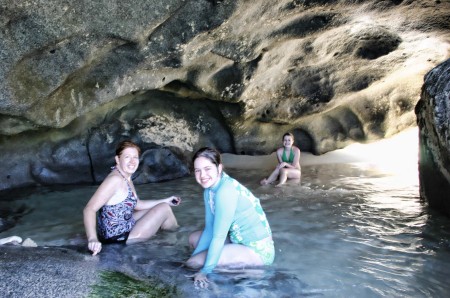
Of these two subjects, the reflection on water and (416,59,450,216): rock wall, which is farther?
(416,59,450,216): rock wall

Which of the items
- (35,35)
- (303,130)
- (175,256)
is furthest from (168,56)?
(303,130)

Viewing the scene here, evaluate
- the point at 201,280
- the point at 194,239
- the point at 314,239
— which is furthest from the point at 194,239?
the point at 314,239

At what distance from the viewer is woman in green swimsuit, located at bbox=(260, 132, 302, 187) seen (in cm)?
903

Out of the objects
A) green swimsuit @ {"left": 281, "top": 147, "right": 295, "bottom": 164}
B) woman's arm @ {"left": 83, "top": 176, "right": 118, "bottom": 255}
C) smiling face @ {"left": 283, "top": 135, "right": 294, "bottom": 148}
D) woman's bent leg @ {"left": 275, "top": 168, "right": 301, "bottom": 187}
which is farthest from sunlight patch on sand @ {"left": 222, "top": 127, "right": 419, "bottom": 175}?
woman's arm @ {"left": 83, "top": 176, "right": 118, "bottom": 255}

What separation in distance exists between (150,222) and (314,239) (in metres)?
1.89

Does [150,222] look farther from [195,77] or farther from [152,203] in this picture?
[195,77]

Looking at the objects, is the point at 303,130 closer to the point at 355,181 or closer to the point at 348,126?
the point at 348,126

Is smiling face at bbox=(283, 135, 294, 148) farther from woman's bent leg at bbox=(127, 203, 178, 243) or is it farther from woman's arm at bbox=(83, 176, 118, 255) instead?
woman's arm at bbox=(83, 176, 118, 255)

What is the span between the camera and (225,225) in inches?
157

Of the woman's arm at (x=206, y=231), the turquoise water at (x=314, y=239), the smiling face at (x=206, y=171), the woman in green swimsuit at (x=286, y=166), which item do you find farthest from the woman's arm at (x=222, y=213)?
the woman in green swimsuit at (x=286, y=166)

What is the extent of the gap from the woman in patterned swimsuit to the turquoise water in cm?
18

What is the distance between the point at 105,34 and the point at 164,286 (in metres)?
3.69

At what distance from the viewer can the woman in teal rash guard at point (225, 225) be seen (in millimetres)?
4000

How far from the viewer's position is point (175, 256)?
4.86 meters
